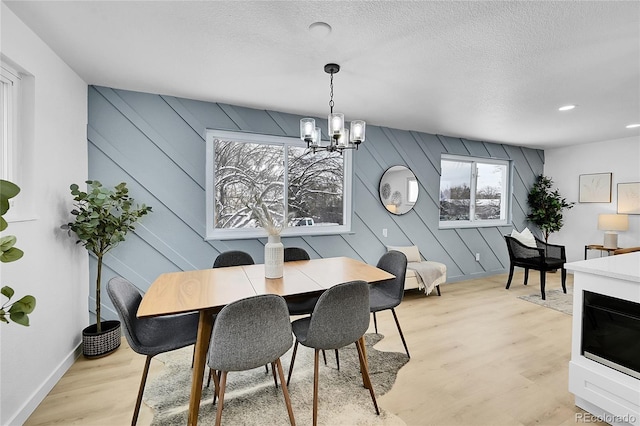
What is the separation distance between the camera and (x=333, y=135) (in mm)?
2221

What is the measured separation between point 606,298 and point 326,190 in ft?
9.50

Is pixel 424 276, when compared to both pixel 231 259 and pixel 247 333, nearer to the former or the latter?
pixel 231 259

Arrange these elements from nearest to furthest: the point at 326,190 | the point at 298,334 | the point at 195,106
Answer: the point at 298,334
the point at 195,106
the point at 326,190

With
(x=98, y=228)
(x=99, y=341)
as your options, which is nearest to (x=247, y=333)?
(x=98, y=228)

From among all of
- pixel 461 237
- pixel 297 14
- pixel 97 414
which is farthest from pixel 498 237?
pixel 97 414

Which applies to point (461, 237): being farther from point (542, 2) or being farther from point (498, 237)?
point (542, 2)

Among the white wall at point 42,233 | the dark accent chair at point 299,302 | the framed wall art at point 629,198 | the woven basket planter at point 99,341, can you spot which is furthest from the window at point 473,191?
the white wall at point 42,233

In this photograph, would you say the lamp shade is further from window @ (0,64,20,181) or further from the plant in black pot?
window @ (0,64,20,181)

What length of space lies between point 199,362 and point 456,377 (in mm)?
1900

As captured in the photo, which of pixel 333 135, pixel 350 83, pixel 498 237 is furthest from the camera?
pixel 498 237

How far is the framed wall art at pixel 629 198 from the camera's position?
4777mm

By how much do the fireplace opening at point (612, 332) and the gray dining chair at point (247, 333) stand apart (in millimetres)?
1880

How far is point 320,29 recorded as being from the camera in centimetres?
187

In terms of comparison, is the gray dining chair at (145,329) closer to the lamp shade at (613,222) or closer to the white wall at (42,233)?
the white wall at (42,233)
